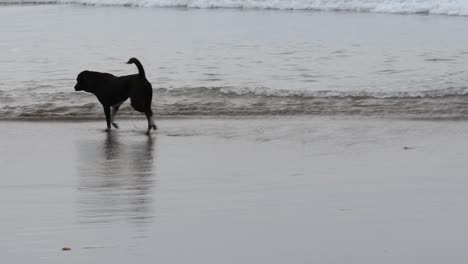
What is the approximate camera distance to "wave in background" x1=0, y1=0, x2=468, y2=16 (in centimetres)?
2447

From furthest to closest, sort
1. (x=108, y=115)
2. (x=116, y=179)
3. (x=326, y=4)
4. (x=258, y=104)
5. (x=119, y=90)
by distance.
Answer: (x=326, y=4)
(x=258, y=104)
(x=108, y=115)
(x=119, y=90)
(x=116, y=179)

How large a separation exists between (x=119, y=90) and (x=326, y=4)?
18306 millimetres

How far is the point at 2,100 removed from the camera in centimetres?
1140

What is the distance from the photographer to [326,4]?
26859 mm

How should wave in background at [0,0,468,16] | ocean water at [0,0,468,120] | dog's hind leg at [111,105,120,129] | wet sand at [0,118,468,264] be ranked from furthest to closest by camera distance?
wave in background at [0,0,468,16] → ocean water at [0,0,468,120] → dog's hind leg at [111,105,120,129] → wet sand at [0,118,468,264]

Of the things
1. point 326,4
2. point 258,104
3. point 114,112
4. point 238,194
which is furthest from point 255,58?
point 326,4

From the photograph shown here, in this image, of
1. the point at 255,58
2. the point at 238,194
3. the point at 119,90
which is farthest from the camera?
the point at 255,58

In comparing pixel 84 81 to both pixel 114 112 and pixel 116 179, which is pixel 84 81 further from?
pixel 116 179

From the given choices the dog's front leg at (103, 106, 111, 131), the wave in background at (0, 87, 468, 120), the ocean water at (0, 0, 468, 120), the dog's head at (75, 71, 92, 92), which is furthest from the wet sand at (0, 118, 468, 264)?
the ocean water at (0, 0, 468, 120)

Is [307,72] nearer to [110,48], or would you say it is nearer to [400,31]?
[110,48]

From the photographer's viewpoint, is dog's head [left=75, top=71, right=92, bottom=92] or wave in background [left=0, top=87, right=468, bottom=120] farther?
wave in background [left=0, top=87, right=468, bottom=120]

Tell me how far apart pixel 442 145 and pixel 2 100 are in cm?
574

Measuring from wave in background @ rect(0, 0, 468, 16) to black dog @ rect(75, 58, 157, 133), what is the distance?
1611 cm

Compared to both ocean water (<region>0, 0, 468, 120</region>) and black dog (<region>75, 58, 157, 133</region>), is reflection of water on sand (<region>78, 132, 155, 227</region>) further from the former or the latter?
ocean water (<region>0, 0, 468, 120</region>)
